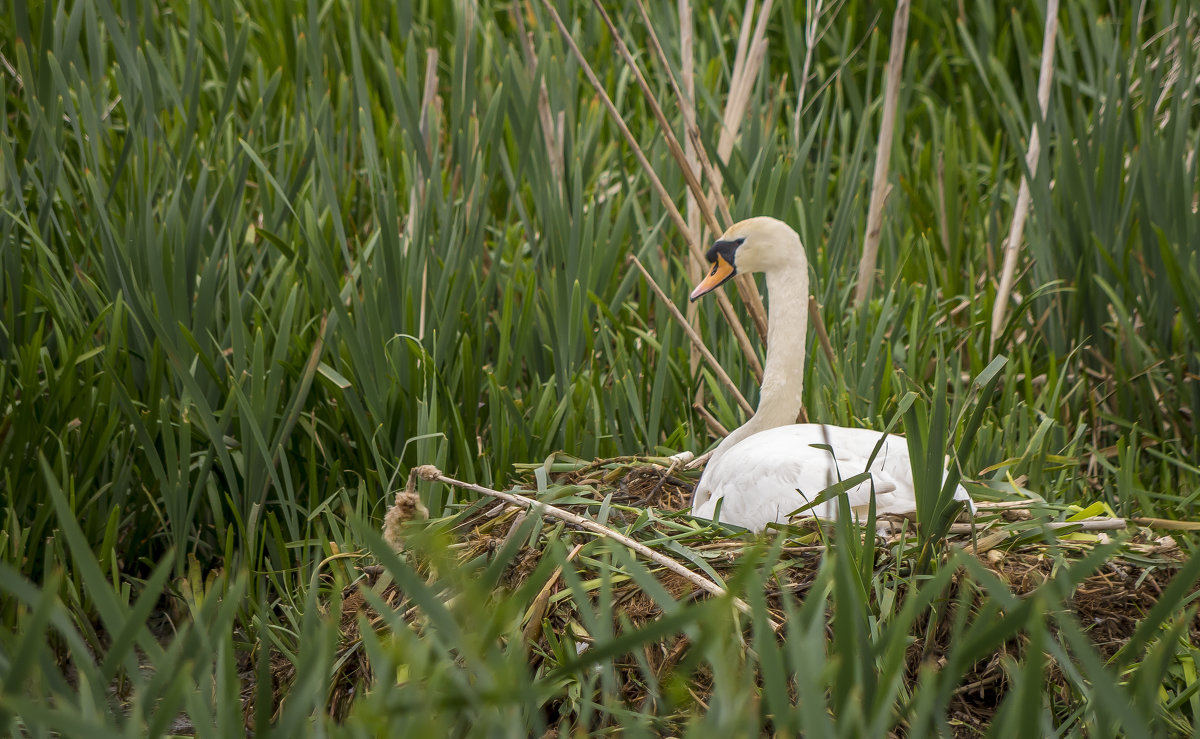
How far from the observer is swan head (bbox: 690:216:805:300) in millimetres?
2189

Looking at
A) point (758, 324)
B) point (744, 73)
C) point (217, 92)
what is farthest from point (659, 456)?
point (217, 92)

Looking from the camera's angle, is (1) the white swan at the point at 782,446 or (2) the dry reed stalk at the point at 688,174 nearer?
(1) the white swan at the point at 782,446

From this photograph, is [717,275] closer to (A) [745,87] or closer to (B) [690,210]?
(B) [690,210]

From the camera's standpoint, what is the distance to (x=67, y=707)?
1055 millimetres

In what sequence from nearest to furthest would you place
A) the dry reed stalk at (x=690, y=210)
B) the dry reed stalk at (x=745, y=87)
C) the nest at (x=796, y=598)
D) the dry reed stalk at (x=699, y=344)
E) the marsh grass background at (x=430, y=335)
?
the nest at (x=796, y=598) → the marsh grass background at (x=430, y=335) → the dry reed stalk at (x=699, y=344) → the dry reed stalk at (x=745, y=87) → the dry reed stalk at (x=690, y=210)

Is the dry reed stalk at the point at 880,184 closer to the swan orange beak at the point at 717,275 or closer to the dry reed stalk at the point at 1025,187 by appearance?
the dry reed stalk at the point at 1025,187

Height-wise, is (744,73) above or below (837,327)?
above

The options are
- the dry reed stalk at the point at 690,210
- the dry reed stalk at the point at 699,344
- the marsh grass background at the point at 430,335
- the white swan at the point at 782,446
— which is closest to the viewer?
the white swan at the point at 782,446

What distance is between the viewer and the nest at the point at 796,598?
1.64 metres

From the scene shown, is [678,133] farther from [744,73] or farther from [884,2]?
[884,2]


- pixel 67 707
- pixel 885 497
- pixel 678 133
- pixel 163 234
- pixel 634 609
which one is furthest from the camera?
pixel 678 133

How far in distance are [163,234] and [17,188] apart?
444 millimetres

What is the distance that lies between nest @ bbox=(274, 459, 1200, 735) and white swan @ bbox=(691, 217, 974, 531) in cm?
7

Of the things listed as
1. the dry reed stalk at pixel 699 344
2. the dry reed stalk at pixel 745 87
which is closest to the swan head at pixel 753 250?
the dry reed stalk at pixel 699 344
